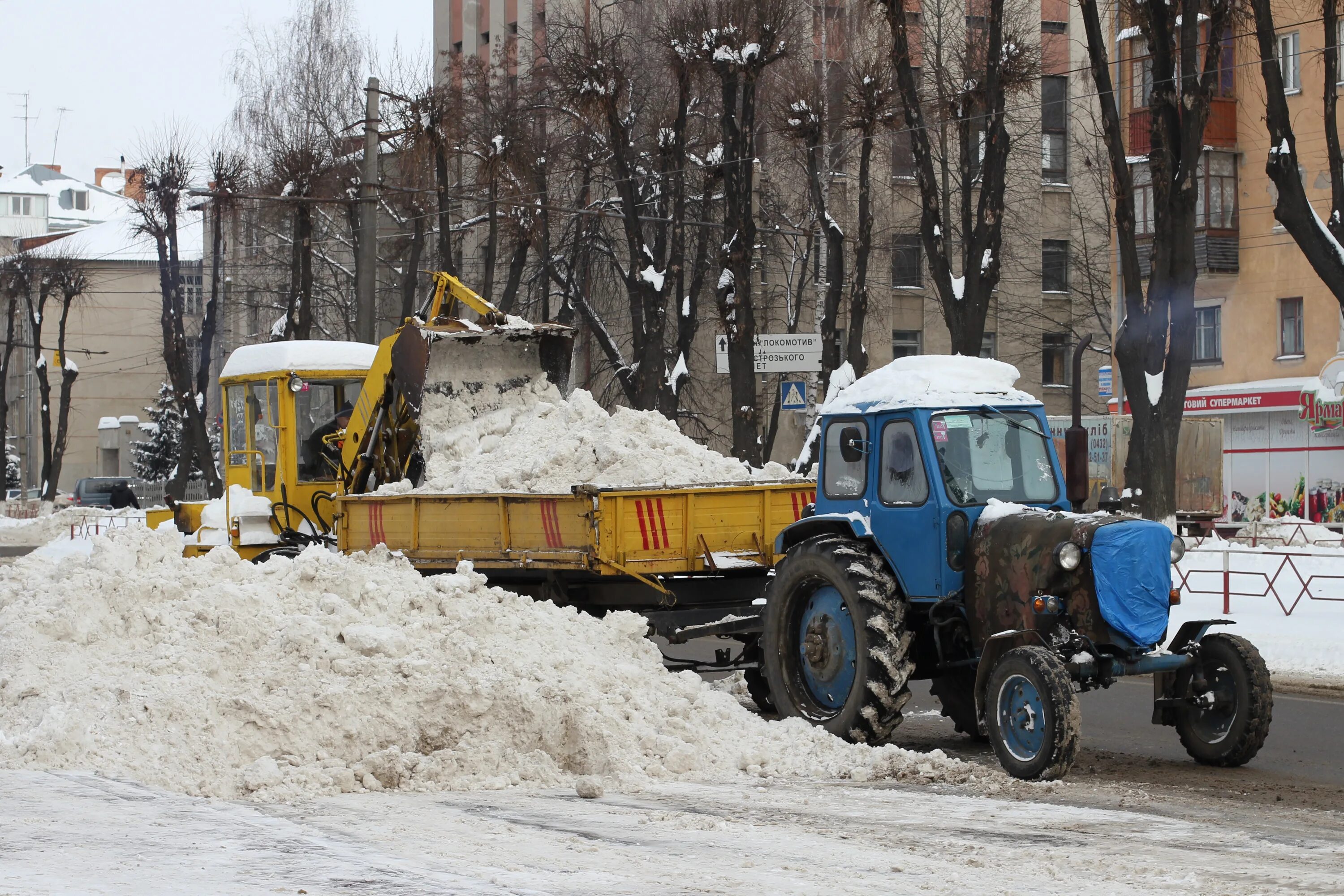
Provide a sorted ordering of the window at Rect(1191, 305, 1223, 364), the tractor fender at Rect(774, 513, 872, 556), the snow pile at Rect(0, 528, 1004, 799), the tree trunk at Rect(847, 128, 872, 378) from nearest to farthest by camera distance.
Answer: the snow pile at Rect(0, 528, 1004, 799)
the tractor fender at Rect(774, 513, 872, 556)
the tree trunk at Rect(847, 128, 872, 378)
the window at Rect(1191, 305, 1223, 364)

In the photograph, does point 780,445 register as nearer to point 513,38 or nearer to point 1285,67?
point 513,38

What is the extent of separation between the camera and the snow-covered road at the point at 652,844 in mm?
6008

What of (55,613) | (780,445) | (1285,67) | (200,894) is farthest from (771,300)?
(200,894)

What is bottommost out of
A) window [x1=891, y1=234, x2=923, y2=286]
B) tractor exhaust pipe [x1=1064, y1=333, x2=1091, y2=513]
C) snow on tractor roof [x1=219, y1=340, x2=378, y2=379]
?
tractor exhaust pipe [x1=1064, y1=333, x2=1091, y2=513]

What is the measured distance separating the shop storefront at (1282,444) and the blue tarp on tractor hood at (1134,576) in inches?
1151

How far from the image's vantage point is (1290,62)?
1535 inches

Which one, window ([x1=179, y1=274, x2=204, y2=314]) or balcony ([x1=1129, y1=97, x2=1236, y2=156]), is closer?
balcony ([x1=1129, y1=97, x2=1236, y2=156])

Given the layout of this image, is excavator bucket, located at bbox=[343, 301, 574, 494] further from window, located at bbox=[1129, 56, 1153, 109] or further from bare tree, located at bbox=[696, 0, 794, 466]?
window, located at bbox=[1129, 56, 1153, 109]

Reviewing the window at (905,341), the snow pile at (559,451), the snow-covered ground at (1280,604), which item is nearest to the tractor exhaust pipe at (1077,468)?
the snow pile at (559,451)

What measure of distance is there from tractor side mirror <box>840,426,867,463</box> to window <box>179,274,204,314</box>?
70.0 metres

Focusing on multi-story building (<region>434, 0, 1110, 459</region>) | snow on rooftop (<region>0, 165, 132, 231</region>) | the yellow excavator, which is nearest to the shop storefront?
multi-story building (<region>434, 0, 1110, 459</region>)

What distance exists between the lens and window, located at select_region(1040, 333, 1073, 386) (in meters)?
53.5

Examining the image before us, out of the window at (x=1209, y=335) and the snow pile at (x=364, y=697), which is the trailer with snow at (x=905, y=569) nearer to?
the snow pile at (x=364, y=697)

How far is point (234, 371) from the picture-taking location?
58.7 feet
